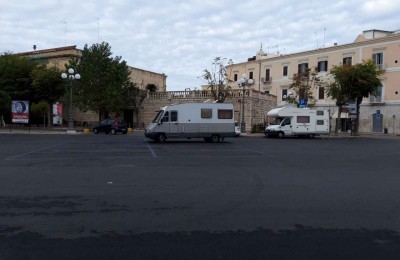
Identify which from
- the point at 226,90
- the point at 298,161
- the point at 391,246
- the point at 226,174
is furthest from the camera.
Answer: the point at 226,90

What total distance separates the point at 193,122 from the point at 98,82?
2330 cm

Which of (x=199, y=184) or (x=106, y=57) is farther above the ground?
(x=106, y=57)

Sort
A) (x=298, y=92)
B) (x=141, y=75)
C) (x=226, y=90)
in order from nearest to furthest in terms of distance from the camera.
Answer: (x=226, y=90)
(x=298, y=92)
(x=141, y=75)

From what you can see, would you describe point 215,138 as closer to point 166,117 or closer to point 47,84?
point 166,117

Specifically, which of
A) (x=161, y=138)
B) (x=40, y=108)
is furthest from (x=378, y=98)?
(x=40, y=108)

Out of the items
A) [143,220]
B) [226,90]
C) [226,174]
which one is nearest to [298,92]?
[226,90]

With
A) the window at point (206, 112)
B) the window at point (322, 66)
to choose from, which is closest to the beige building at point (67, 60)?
the window at point (322, 66)

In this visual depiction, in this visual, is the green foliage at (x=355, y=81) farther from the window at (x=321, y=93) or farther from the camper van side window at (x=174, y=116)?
the camper van side window at (x=174, y=116)

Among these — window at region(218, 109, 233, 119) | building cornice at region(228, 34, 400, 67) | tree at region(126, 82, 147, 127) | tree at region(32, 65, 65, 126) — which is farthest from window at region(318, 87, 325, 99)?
tree at region(32, 65, 65, 126)

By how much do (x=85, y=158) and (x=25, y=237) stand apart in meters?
10.8

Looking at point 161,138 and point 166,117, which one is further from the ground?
point 166,117

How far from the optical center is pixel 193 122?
27828 millimetres

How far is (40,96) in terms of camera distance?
48781mm

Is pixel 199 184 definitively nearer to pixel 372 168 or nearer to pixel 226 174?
pixel 226 174
